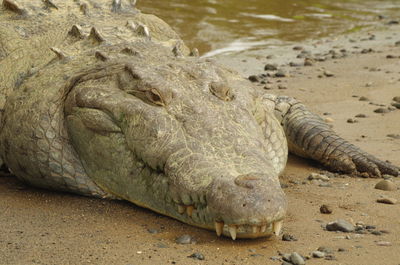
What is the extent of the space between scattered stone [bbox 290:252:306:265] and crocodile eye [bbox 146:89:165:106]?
4.36 feet

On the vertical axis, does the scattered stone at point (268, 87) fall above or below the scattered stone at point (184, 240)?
below

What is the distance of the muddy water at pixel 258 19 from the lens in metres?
12.8

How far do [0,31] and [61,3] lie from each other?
905 millimetres

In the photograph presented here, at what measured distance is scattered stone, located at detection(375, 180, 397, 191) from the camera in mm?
5258

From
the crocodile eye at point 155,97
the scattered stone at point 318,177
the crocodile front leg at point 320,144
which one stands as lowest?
the scattered stone at point 318,177

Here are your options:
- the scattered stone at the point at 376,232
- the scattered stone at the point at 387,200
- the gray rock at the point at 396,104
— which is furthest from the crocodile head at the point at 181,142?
the gray rock at the point at 396,104

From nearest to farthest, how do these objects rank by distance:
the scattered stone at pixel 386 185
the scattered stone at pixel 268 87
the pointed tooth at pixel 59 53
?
the scattered stone at pixel 386 185 < the pointed tooth at pixel 59 53 < the scattered stone at pixel 268 87

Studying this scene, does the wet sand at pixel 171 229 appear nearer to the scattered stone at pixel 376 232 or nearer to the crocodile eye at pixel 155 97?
the scattered stone at pixel 376 232

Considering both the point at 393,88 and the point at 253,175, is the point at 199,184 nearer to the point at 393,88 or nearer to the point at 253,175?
the point at 253,175

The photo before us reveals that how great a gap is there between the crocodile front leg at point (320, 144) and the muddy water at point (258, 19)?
5.37m

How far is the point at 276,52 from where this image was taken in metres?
Result: 12.0

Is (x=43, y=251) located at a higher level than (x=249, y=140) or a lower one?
lower

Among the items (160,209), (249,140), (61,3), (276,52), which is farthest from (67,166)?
(276,52)

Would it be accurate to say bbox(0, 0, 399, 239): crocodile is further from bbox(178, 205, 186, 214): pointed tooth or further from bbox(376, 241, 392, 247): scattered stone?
bbox(376, 241, 392, 247): scattered stone
